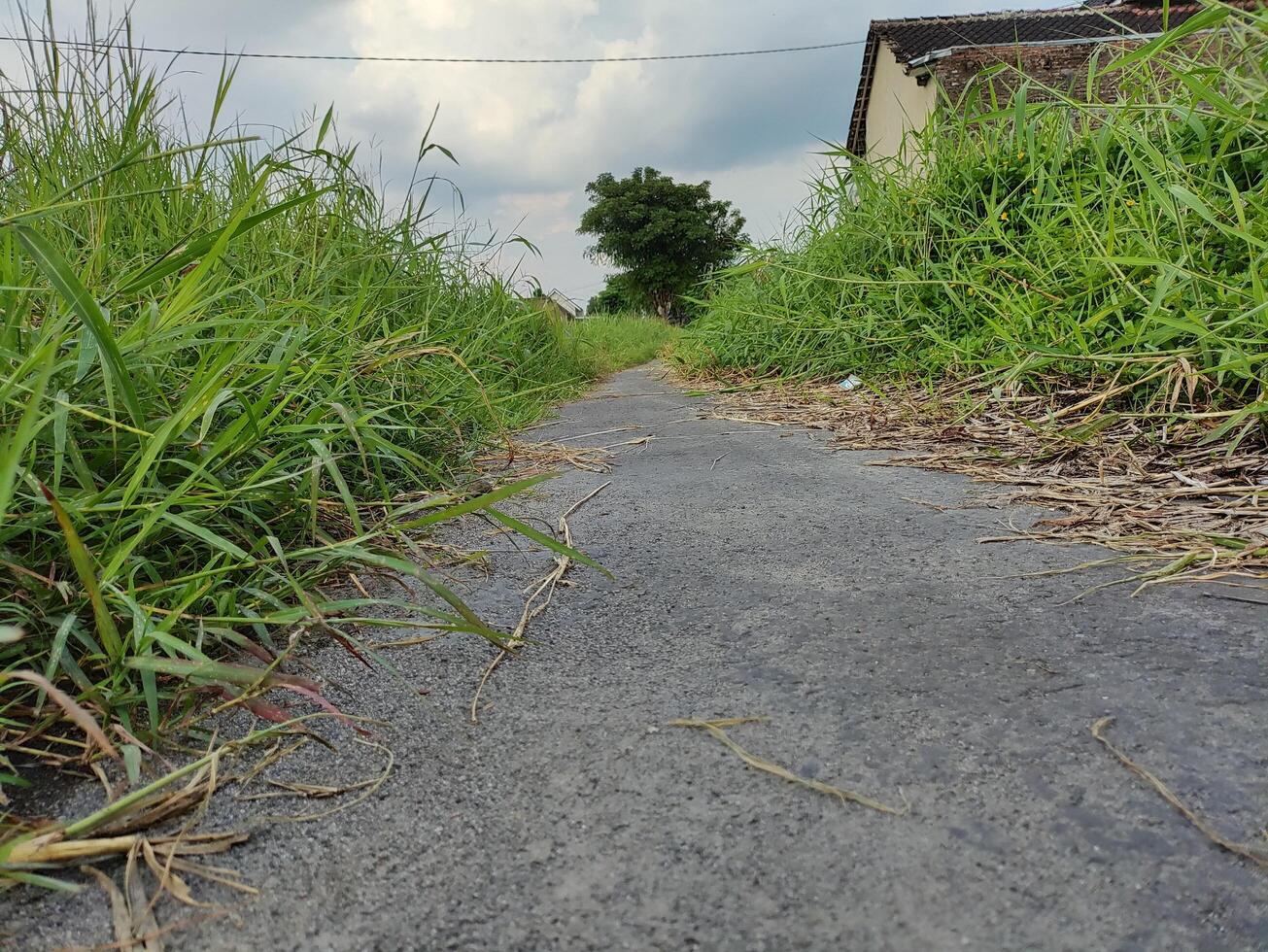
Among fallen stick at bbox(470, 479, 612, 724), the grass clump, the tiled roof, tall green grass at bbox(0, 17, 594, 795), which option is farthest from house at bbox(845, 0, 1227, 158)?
fallen stick at bbox(470, 479, 612, 724)

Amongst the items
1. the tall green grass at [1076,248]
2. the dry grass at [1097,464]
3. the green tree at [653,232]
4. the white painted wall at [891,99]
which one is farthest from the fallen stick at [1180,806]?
the green tree at [653,232]

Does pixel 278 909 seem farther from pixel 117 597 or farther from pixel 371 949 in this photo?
pixel 117 597

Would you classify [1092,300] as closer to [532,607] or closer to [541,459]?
[541,459]

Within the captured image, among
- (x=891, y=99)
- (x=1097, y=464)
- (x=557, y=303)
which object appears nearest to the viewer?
(x=1097, y=464)

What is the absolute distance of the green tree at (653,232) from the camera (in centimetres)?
2794

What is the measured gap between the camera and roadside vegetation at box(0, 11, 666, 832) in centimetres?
85

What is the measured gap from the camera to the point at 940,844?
2.04ft

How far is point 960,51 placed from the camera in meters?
11.5

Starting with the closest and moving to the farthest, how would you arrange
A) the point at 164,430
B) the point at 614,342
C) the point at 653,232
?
the point at 164,430 → the point at 614,342 → the point at 653,232

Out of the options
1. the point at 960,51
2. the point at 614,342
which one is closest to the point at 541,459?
the point at 614,342

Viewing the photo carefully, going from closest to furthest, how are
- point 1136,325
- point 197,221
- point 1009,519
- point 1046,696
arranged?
point 1046,696 → point 1009,519 → point 197,221 → point 1136,325

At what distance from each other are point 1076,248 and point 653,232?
2630cm

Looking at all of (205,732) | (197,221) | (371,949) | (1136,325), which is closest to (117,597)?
(205,732)

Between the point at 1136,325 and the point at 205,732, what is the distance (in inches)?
87.9
